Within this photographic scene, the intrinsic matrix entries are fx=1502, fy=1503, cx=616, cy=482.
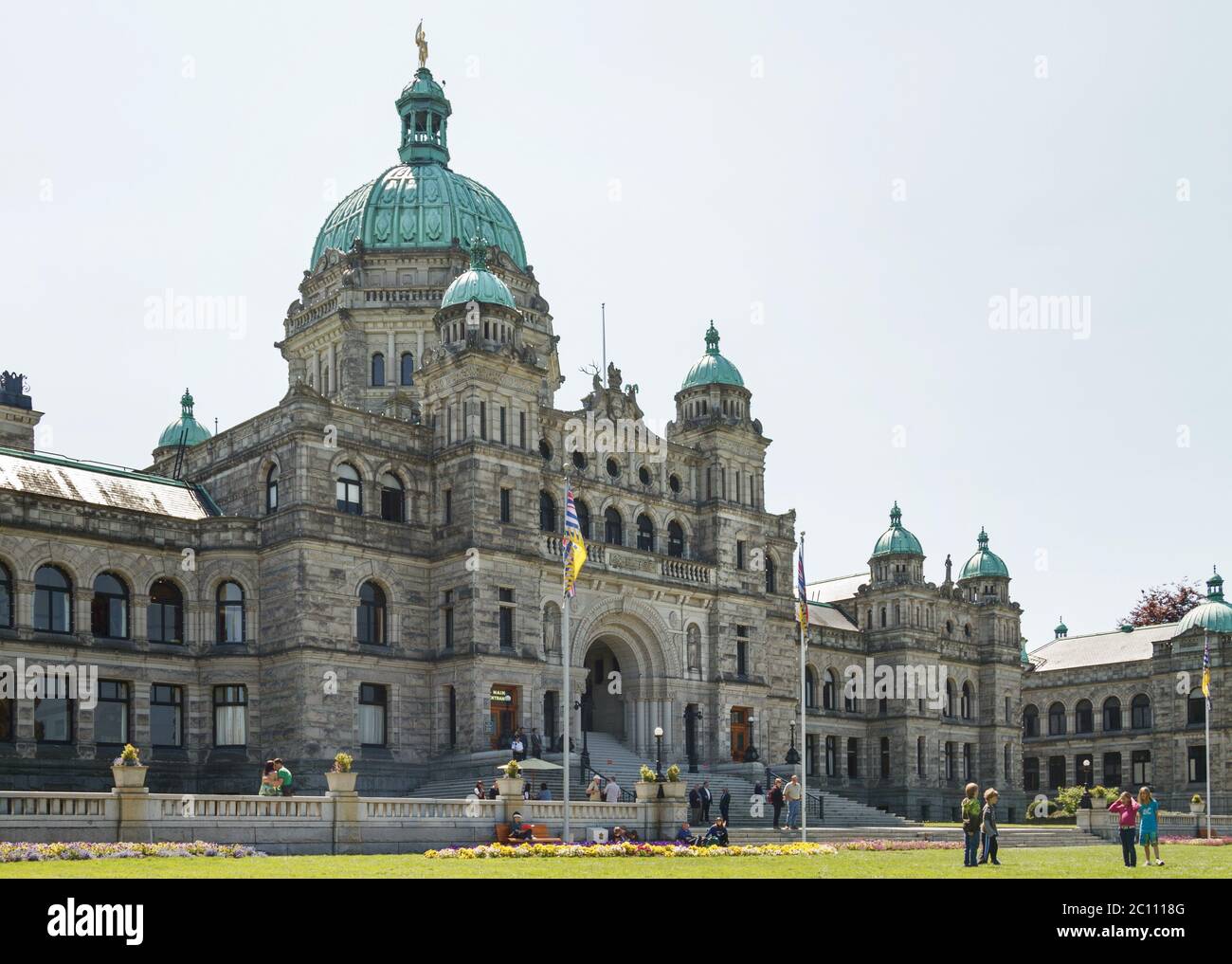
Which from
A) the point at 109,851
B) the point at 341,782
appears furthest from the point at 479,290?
the point at 109,851

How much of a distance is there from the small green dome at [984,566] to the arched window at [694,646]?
108 ft

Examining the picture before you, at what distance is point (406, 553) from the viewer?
5522 centimetres

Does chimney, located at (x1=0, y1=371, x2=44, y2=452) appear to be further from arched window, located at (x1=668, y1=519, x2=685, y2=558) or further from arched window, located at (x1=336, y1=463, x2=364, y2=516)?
arched window, located at (x1=668, y1=519, x2=685, y2=558)

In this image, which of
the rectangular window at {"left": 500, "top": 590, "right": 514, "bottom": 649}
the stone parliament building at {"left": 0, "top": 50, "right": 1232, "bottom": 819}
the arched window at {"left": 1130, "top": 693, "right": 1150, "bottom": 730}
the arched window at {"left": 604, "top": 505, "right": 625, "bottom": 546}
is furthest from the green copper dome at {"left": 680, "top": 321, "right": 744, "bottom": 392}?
the arched window at {"left": 1130, "top": 693, "right": 1150, "bottom": 730}

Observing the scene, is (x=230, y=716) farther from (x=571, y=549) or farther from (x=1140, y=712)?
(x=1140, y=712)

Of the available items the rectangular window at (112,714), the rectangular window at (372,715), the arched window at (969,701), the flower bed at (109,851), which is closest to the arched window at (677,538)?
the rectangular window at (372,715)

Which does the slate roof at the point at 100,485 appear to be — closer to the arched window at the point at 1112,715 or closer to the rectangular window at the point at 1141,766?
the rectangular window at the point at 1141,766

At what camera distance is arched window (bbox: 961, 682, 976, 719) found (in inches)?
3430

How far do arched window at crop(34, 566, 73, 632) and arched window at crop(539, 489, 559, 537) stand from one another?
18.1m
